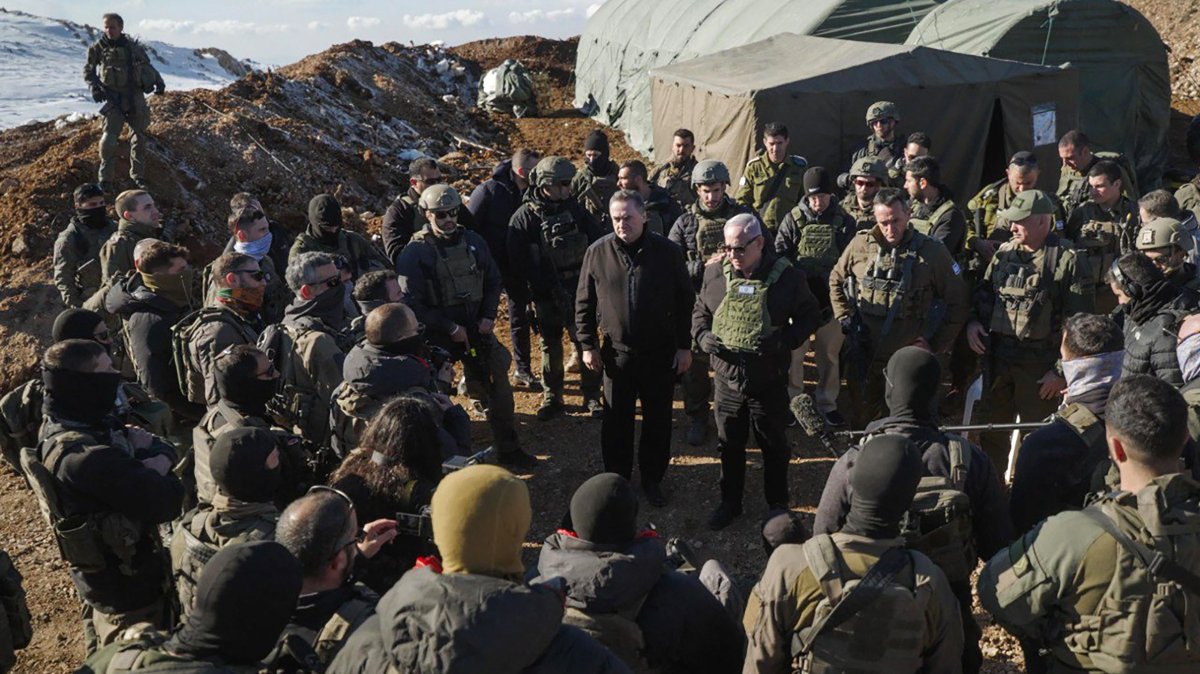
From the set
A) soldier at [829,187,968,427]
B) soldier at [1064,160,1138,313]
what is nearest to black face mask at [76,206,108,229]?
soldier at [829,187,968,427]

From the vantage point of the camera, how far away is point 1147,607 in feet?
9.64

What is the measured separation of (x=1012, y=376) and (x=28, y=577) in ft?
21.7

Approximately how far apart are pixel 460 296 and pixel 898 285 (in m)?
3.07

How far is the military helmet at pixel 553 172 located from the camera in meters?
7.42

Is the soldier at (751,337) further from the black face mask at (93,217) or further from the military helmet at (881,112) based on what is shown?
the black face mask at (93,217)

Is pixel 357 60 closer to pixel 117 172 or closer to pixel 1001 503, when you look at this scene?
pixel 117 172

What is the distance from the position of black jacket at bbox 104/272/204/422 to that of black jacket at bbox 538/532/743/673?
3.75 m

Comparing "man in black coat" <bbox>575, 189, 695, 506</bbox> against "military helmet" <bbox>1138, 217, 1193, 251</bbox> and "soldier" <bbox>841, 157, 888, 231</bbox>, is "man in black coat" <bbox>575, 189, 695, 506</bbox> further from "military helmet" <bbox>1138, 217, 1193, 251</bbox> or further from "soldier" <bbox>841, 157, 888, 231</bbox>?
"military helmet" <bbox>1138, 217, 1193, 251</bbox>

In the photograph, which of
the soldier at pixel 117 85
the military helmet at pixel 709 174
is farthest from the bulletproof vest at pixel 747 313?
the soldier at pixel 117 85

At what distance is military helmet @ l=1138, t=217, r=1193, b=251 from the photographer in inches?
207

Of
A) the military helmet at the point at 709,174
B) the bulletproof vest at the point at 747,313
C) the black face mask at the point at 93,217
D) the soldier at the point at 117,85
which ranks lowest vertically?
the bulletproof vest at the point at 747,313

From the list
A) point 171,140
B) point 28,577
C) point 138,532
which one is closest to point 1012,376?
point 138,532

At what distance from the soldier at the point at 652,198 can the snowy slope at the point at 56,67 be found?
45.4 feet

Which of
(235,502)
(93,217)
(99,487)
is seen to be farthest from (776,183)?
(99,487)
